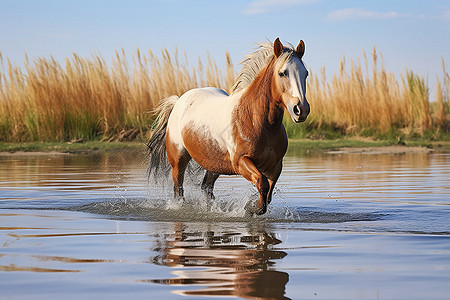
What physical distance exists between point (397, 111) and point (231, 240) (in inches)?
511

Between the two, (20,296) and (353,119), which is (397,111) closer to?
(353,119)

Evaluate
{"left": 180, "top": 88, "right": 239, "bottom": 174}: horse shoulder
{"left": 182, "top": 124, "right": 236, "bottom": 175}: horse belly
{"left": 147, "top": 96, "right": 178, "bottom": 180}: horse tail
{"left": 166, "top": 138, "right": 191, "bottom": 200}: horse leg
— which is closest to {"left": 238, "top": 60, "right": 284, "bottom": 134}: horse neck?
{"left": 180, "top": 88, "right": 239, "bottom": 174}: horse shoulder

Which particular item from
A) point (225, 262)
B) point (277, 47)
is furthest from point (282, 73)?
point (225, 262)

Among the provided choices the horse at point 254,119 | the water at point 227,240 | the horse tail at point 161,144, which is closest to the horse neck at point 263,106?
the horse at point 254,119

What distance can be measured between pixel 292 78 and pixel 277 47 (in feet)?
1.24

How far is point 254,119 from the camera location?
6.57 m

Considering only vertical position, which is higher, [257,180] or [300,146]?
[257,180]

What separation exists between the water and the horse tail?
0.34 m

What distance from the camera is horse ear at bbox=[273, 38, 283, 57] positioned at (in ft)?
20.6

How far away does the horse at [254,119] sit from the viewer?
6195 mm

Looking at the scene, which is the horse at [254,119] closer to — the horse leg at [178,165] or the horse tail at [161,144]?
the horse leg at [178,165]

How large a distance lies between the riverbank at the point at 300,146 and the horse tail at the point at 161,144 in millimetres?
7185

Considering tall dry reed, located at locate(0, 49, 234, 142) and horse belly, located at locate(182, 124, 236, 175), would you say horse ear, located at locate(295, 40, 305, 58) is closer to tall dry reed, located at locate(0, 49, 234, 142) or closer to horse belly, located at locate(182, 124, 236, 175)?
horse belly, located at locate(182, 124, 236, 175)

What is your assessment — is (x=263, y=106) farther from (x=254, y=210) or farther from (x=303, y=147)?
(x=303, y=147)
